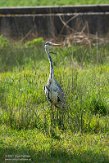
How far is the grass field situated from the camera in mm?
8430

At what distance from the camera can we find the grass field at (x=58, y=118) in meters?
8.43

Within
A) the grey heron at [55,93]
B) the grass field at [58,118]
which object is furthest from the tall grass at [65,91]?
the grey heron at [55,93]

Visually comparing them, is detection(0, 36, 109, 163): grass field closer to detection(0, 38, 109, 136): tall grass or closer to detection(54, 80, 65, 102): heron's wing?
detection(0, 38, 109, 136): tall grass

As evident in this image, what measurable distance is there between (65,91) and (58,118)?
77cm

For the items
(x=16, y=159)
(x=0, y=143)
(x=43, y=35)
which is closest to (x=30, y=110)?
(x=0, y=143)

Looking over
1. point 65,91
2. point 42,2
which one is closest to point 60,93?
point 65,91

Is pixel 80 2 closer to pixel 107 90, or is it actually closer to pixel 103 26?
pixel 103 26

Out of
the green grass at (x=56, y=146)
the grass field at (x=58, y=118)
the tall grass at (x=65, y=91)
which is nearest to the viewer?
the green grass at (x=56, y=146)

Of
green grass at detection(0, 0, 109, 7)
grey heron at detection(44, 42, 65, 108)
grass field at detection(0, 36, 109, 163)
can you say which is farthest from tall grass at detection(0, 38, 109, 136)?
green grass at detection(0, 0, 109, 7)

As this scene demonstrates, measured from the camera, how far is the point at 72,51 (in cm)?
1436

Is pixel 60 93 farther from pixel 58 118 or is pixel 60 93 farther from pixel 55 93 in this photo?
pixel 58 118

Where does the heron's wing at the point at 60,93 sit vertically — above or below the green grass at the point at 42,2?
below

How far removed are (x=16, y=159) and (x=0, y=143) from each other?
76 cm

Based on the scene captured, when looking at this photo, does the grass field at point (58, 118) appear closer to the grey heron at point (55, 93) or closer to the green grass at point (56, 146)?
the green grass at point (56, 146)
